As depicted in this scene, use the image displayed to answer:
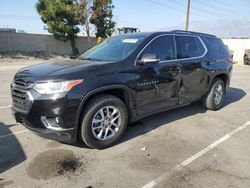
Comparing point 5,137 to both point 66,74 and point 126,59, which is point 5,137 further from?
point 126,59

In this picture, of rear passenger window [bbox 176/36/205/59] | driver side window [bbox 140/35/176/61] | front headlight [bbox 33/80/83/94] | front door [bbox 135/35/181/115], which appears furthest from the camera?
rear passenger window [bbox 176/36/205/59]

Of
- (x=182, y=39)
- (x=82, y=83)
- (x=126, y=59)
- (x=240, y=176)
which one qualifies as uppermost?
(x=182, y=39)

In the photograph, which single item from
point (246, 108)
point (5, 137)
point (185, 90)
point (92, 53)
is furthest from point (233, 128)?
point (5, 137)

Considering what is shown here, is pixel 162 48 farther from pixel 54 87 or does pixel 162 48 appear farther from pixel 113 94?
pixel 54 87

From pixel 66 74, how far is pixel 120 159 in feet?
4.79

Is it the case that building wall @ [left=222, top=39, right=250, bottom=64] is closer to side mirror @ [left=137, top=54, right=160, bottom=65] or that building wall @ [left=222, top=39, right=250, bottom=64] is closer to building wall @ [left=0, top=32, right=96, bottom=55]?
building wall @ [left=0, top=32, right=96, bottom=55]

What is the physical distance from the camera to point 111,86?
4012 mm

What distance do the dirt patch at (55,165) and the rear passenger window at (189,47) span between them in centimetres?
286

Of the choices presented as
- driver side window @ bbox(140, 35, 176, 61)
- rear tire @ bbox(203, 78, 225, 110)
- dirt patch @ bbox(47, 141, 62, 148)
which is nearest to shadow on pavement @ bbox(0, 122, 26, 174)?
dirt patch @ bbox(47, 141, 62, 148)

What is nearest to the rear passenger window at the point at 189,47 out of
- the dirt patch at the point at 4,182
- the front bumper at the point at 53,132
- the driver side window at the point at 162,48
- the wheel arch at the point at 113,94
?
the driver side window at the point at 162,48

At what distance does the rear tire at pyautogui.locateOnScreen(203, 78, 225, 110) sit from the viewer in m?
6.26

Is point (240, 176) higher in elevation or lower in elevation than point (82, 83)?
lower

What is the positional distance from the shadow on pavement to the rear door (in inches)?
125

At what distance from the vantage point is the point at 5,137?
14.9ft
